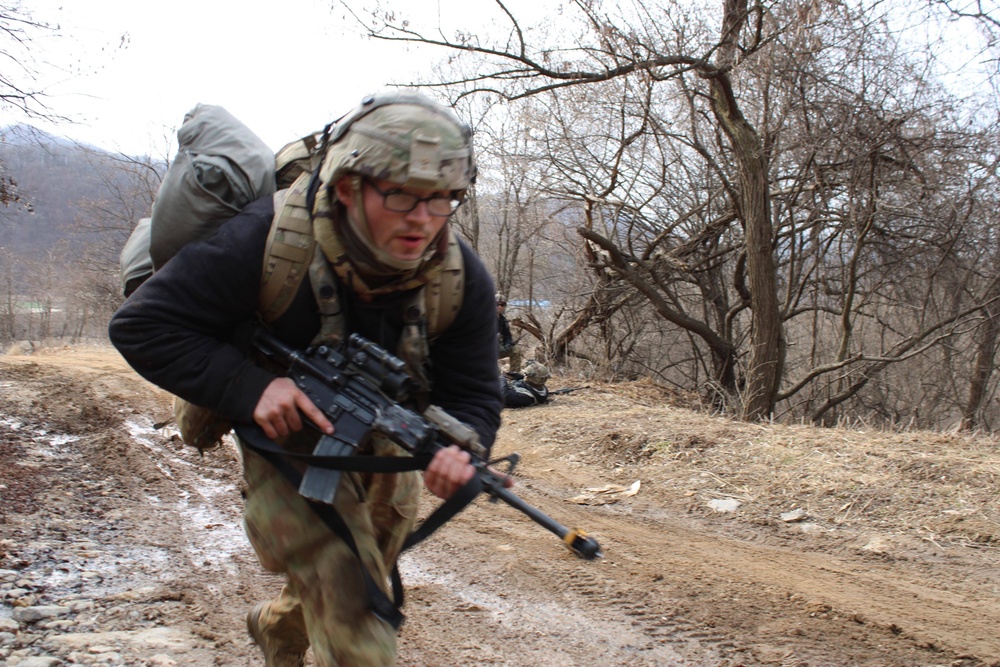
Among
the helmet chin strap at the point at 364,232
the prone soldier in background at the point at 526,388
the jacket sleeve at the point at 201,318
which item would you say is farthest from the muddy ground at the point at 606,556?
the prone soldier in background at the point at 526,388

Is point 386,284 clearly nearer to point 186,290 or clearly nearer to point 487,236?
point 186,290

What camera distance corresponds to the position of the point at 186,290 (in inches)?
79.6

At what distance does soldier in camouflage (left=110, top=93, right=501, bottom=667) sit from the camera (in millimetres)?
2012

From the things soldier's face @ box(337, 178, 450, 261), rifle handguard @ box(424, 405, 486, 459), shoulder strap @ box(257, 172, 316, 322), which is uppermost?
soldier's face @ box(337, 178, 450, 261)

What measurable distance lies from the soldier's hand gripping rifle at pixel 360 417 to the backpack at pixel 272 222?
9 centimetres

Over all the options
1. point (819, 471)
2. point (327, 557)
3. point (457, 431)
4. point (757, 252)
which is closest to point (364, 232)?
point (457, 431)

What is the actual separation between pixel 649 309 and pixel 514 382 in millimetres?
6624

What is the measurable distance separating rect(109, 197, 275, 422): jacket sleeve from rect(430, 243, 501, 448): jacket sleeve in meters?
0.53

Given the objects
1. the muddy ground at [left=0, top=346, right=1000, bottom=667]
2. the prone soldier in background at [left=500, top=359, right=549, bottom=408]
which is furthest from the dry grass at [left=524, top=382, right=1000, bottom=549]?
the prone soldier in background at [left=500, top=359, right=549, bottom=408]

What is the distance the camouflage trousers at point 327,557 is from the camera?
81.8 inches

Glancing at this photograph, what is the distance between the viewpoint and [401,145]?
6.51 ft

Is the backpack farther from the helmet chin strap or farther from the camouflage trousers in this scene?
the camouflage trousers

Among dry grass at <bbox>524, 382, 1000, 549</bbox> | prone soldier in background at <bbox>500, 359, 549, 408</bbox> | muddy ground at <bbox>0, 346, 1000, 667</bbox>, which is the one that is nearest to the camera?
muddy ground at <bbox>0, 346, 1000, 667</bbox>

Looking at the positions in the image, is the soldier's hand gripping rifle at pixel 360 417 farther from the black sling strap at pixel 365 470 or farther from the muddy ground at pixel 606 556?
the muddy ground at pixel 606 556
